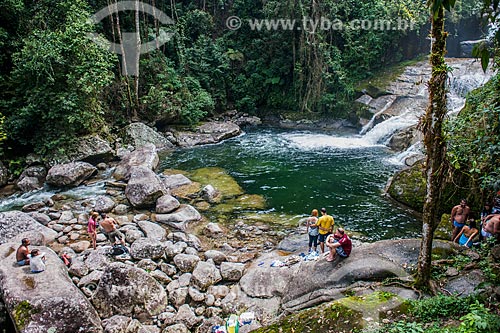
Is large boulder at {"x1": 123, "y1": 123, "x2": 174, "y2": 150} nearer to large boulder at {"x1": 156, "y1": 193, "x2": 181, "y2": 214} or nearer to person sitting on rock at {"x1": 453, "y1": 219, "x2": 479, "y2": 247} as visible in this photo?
large boulder at {"x1": 156, "y1": 193, "x2": 181, "y2": 214}

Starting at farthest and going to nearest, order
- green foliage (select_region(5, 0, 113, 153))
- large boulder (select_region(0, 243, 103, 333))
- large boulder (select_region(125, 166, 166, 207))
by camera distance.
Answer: green foliage (select_region(5, 0, 113, 153)), large boulder (select_region(125, 166, 166, 207)), large boulder (select_region(0, 243, 103, 333))

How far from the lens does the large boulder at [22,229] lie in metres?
9.78

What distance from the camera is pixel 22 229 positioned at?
10258mm

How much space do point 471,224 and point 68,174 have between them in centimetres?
1441

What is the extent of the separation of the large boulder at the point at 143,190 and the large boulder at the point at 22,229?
285 cm

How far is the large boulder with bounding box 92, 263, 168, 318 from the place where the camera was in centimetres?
732

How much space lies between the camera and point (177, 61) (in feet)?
82.5

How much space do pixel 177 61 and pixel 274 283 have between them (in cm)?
2100

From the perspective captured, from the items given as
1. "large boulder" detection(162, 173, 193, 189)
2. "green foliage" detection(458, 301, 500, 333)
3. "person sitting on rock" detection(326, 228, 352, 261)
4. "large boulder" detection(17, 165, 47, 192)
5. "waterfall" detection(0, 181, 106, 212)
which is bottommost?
"waterfall" detection(0, 181, 106, 212)

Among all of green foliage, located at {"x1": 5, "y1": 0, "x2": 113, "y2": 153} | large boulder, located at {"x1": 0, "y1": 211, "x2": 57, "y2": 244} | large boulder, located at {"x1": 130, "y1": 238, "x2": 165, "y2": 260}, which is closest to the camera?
large boulder, located at {"x1": 130, "y1": 238, "x2": 165, "y2": 260}

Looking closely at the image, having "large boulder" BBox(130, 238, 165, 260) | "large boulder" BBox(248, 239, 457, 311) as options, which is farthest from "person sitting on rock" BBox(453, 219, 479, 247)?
"large boulder" BBox(130, 238, 165, 260)

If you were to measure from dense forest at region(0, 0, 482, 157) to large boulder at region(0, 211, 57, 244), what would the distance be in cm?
614

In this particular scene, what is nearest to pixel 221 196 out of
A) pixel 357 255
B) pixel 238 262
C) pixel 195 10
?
pixel 238 262

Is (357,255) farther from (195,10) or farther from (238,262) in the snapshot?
(195,10)
